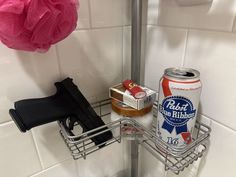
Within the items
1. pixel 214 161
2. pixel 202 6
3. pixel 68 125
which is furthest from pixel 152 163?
pixel 202 6

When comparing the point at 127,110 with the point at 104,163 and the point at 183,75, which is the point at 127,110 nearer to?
the point at 183,75

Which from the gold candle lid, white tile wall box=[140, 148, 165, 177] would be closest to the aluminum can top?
the gold candle lid

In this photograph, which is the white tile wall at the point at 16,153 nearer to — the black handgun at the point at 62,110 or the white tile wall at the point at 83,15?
the black handgun at the point at 62,110

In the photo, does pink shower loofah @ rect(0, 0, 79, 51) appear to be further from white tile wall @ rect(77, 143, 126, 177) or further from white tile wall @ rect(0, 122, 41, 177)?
white tile wall @ rect(77, 143, 126, 177)

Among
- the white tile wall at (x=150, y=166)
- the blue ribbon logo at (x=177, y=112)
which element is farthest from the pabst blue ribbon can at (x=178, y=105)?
the white tile wall at (x=150, y=166)

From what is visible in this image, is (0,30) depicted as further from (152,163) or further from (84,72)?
(152,163)

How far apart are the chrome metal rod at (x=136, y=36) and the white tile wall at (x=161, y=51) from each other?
6 cm

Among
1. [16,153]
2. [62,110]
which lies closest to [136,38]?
[62,110]

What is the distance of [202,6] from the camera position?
0.37 m

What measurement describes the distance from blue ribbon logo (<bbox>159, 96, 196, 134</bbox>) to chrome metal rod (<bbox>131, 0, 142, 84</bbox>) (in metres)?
0.14

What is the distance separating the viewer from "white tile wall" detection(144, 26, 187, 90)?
44 cm

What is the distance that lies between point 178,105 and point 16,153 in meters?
0.36

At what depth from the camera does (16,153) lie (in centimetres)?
43

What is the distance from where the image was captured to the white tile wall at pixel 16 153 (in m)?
0.41
